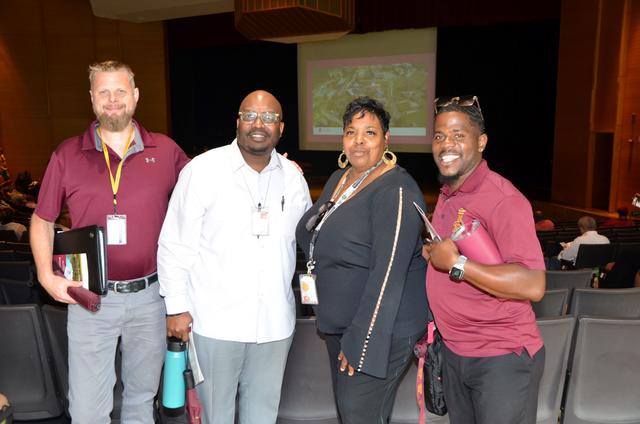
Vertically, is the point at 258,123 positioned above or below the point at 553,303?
above

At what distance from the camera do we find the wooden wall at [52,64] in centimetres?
1599

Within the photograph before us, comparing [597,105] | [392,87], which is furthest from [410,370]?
[392,87]

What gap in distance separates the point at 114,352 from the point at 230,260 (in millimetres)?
737

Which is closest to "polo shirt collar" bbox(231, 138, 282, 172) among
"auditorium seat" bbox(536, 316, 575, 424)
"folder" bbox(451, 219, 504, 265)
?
"folder" bbox(451, 219, 504, 265)

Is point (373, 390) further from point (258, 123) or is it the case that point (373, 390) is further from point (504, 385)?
point (258, 123)

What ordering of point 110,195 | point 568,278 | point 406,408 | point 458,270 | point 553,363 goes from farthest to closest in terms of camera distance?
point 568,278, point 406,408, point 553,363, point 110,195, point 458,270

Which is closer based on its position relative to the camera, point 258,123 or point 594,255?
point 258,123

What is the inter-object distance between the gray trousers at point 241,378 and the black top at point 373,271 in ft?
1.14

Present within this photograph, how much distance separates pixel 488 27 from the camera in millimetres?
14406

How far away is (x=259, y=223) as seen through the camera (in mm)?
2279

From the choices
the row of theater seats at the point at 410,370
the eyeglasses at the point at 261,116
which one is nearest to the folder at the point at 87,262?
the row of theater seats at the point at 410,370

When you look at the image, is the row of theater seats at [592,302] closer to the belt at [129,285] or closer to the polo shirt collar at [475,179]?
the polo shirt collar at [475,179]

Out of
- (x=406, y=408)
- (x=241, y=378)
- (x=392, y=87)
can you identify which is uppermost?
(x=392, y=87)

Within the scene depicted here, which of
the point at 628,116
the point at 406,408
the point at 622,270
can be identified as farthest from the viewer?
the point at 628,116
